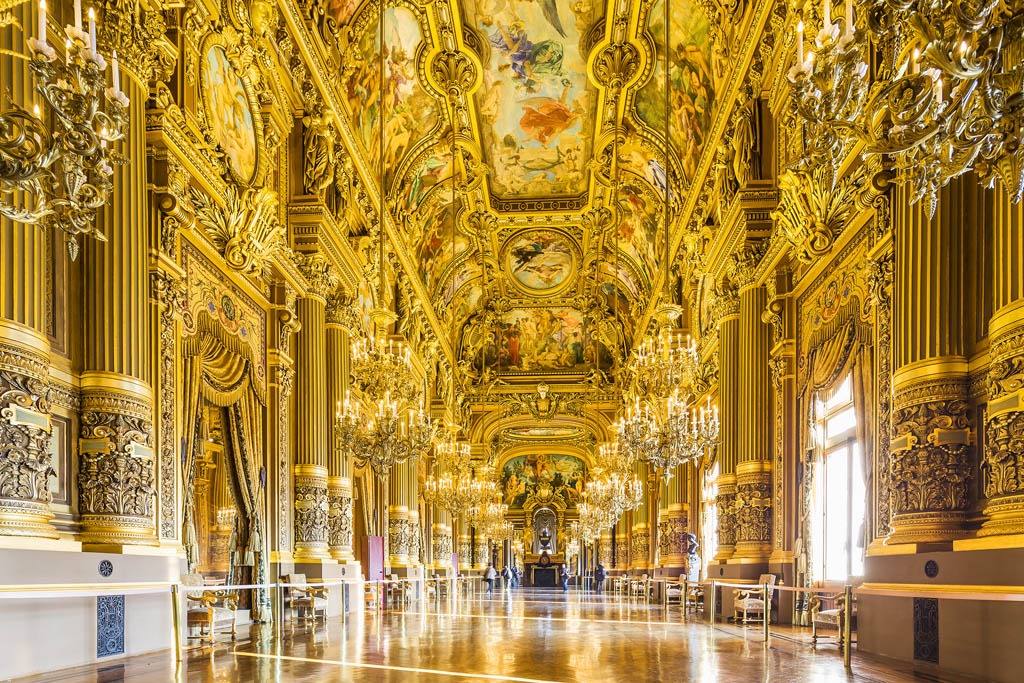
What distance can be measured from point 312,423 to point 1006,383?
1128cm

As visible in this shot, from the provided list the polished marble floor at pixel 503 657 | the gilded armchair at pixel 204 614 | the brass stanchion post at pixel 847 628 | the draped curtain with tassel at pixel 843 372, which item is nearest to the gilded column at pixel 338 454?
the polished marble floor at pixel 503 657

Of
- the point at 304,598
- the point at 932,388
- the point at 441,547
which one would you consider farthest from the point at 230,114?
the point at 441,547

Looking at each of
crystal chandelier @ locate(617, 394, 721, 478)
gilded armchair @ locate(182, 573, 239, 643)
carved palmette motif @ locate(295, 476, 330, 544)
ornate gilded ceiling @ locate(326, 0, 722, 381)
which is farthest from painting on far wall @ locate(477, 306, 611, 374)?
gilded armchair @ locate(182, 573, 239, 643)

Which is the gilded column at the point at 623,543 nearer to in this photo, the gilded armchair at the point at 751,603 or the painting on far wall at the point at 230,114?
the gilded armchair at the point at 751,603

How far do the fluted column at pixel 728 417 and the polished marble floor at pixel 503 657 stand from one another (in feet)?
8.72

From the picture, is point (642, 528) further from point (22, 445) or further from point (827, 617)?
point (22, 445)

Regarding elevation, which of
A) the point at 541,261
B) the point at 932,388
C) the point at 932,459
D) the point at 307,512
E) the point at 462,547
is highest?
the point at 541,261

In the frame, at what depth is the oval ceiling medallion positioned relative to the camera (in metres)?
27.9

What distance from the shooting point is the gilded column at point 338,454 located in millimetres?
15727

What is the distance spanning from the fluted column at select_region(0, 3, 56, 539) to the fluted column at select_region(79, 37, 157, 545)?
0.91 meters

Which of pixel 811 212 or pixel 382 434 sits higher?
pixel 811 212

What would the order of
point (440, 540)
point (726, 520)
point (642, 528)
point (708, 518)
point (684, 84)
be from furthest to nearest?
point (642, 528)
point (440, 540)
point (708, 518)
point (684, 84)
point (726, 520)

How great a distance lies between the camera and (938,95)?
353cm

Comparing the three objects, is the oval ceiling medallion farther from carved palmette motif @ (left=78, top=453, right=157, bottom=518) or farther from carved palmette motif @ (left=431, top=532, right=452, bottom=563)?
carved palmette motif @ (left=78, top=453, right=157, bottom=518)
